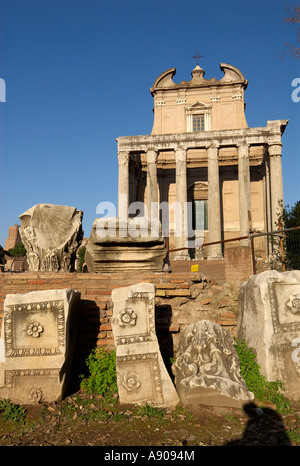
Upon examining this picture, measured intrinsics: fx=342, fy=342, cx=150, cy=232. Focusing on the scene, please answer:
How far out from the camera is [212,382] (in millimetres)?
3262

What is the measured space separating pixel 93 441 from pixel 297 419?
1826 mm

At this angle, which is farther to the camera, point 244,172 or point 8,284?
point 244,172

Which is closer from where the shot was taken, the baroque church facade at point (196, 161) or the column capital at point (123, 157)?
the baroque church facade at point (196, 161)

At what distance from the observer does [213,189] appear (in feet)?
64.1

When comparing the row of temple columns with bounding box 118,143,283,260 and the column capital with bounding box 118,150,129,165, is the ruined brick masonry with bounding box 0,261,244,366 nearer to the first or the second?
the row of temple columns with bounding box 118,143,283,260

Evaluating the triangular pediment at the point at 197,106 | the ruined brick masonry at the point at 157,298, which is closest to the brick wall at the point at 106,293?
the ruined brick masonry at the point at 157,298

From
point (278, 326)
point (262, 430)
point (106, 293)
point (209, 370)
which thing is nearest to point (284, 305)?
point (278, 326)

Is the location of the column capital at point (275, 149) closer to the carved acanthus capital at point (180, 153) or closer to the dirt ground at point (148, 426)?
the carved acanthus capital at point (180, 153)

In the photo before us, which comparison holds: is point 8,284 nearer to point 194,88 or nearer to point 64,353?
point 64,353

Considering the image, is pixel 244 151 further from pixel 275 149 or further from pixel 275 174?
pixel 275 174

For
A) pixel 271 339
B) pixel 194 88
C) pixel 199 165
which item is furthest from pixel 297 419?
pixel 194 88

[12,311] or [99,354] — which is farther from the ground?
[12,311]

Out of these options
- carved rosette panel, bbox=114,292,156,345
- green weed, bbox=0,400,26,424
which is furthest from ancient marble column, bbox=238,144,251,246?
green weed, bbox=0,400,26,424

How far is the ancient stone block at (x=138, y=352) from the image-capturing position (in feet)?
10.8
